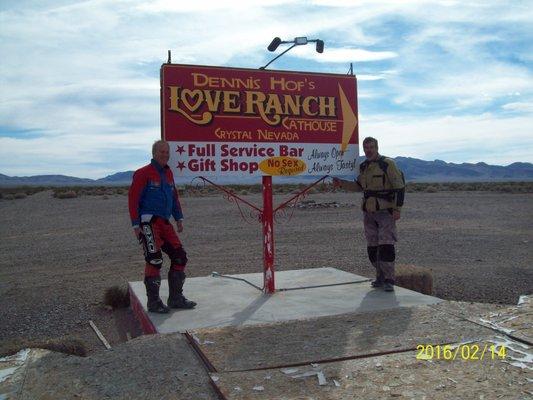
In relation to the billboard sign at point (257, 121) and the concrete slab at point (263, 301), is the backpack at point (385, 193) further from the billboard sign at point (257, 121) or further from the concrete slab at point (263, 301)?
the concrete slab at point (263, 301)

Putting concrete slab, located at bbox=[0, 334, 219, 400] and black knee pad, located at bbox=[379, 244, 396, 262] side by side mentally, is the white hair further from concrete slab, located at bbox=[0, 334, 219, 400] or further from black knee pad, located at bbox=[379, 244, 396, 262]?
black knee pad, located at bbox=[379, 244, 396, 262]

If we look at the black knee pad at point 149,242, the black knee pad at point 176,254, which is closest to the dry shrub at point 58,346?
the black knee pad at point 149,242

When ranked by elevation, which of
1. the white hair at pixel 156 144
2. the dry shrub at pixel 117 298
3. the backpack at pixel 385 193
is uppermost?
the white hair at pixel 156 144

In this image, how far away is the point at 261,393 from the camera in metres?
3.95

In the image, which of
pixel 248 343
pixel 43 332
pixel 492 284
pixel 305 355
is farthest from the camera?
pixel 492 284

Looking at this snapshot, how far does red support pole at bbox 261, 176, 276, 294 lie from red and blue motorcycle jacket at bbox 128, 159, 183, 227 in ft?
4.77

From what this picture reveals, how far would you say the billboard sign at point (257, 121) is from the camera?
23.1 ft

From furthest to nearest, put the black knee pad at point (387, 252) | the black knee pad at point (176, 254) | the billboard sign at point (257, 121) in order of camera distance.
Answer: the black knee pad at point (387, 252) → the billboard sign at point (257, 121) → the black knee pad at point (176, 254)

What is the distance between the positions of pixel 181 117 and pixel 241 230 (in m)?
12.5

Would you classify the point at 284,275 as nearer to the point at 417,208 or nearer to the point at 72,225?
the point at 72,225

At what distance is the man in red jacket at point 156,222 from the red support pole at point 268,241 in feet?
3.81

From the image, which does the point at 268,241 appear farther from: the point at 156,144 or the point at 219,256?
the point at 219,256

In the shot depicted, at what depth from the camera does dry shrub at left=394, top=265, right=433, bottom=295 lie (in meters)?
8.55

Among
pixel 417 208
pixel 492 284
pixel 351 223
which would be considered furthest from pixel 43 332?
pixel 417 208
